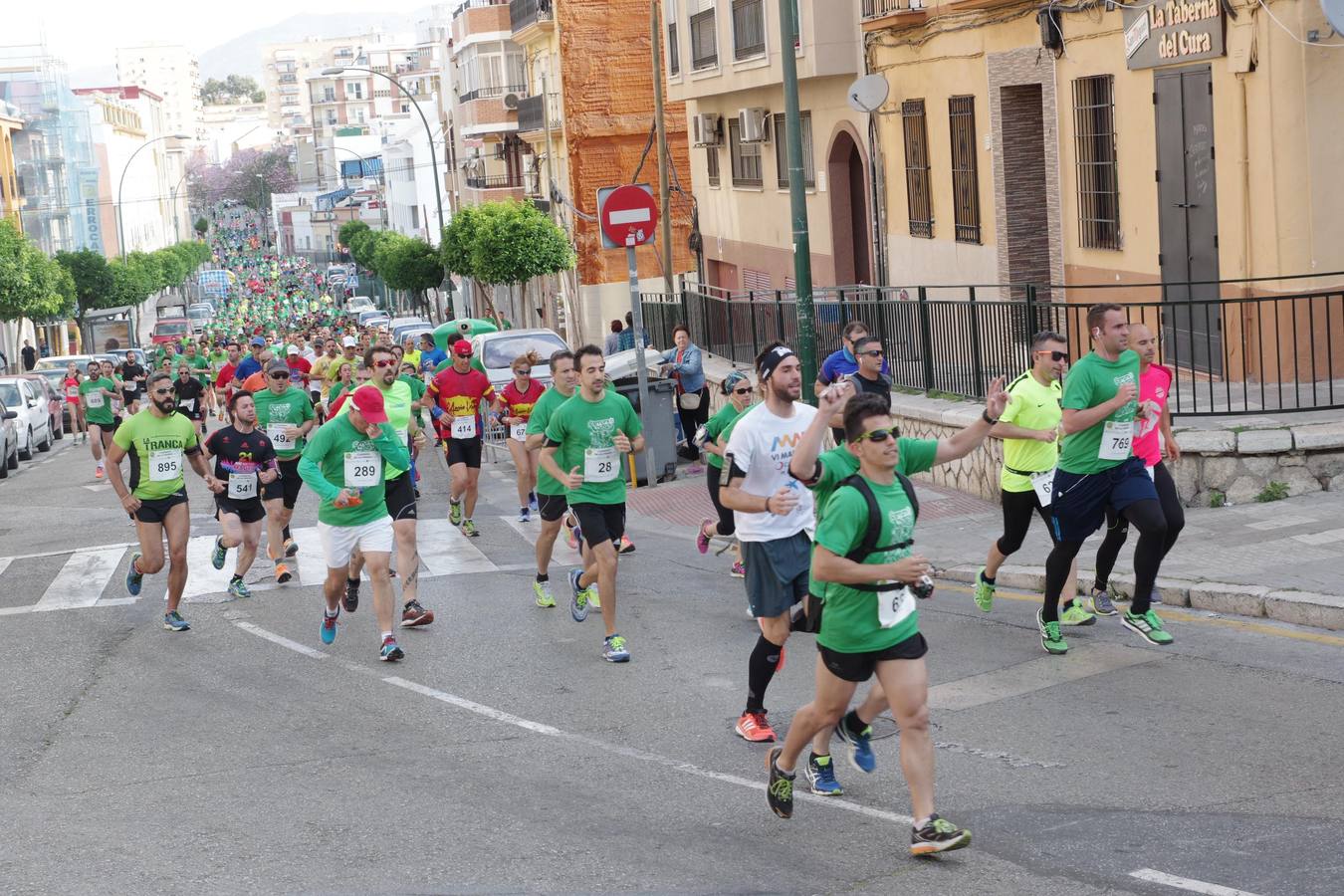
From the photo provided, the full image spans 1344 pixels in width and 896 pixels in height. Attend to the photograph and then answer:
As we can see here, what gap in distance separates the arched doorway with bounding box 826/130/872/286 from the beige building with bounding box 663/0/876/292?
17mm

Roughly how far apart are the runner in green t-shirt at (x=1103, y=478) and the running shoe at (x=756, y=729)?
2.13 meters

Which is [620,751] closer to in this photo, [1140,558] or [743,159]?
[1140,558]

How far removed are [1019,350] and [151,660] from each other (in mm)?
8296

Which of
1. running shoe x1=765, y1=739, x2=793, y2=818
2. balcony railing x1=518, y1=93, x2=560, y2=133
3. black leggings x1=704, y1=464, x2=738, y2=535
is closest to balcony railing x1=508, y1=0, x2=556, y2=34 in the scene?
balcony railing x1=518, y1=93, x2=560, y2=133

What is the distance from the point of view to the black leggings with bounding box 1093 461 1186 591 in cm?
968

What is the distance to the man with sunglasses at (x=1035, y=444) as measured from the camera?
32.7 ft

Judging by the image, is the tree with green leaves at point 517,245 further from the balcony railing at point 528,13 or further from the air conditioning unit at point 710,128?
the air conditioning unit at point 710,128

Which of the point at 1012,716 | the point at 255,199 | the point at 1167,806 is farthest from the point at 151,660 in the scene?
the point at 255,199

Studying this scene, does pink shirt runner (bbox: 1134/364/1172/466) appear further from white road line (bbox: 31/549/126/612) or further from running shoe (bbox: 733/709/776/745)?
white road line (bbox: 31/549/126/612)

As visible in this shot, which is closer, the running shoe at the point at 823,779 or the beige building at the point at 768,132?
the running shoe at the point at 823,779

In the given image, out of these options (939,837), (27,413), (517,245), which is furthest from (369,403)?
(517,245)

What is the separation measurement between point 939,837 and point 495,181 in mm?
60326

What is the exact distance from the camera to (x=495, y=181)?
6494cm

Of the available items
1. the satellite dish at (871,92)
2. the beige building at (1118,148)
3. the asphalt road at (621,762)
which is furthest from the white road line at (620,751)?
the satellite dish at (871,92)
